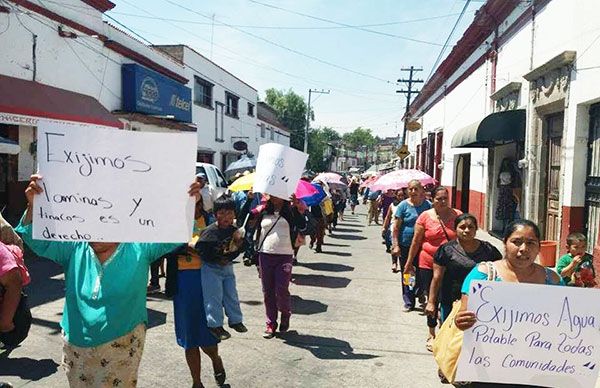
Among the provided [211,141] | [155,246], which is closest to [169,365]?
[155,246]

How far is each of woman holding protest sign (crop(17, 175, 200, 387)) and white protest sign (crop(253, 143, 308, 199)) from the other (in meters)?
2.70

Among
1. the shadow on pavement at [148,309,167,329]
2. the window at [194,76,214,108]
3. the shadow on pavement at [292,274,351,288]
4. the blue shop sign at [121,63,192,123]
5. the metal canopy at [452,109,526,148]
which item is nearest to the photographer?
the shadow on pavement at [148,309,167,329]

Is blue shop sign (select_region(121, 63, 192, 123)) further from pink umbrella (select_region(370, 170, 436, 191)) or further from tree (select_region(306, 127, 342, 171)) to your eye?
tree (select_region(306, 127, 342, 171))

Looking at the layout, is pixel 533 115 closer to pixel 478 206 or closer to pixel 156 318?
pixel 478 206

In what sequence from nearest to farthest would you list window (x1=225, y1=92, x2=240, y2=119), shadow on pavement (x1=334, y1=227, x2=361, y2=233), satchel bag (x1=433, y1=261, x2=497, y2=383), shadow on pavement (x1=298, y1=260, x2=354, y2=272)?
satchel bag (x1=433, y1=261, x2=497, y2=383) → shadow on pavement (x1=298, y1=260, x2=354, y2=272) → shadow on pavement (x1=334, y1=227, x2=361, y2=233) → window (x1=225, y1=92, x2=240, y2=119)

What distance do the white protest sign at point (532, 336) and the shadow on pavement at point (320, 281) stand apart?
6110 mm

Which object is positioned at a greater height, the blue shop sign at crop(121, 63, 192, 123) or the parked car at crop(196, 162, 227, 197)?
the blue shop sign at crop(121, 63, 192, 123)

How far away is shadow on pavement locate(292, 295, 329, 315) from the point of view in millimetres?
7088

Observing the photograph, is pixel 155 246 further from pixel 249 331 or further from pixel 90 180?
pixel 249 331

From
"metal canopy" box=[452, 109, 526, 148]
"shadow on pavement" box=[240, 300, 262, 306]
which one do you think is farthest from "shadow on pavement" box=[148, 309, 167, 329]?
"metal canopy" box=[452, 109, 526, 148]

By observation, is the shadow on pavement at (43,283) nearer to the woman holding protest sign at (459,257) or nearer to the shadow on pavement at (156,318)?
the shadow on pavement at (156,318)

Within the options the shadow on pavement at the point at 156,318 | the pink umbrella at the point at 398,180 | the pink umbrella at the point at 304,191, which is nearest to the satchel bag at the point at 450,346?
the shadow on pavement at the point at 156,318

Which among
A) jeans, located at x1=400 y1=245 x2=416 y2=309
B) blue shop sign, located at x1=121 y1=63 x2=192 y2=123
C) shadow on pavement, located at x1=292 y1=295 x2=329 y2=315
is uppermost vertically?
blue shop sign, located at x1=121 y1=63 x2=192 y2=123

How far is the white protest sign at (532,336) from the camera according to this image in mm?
2652
